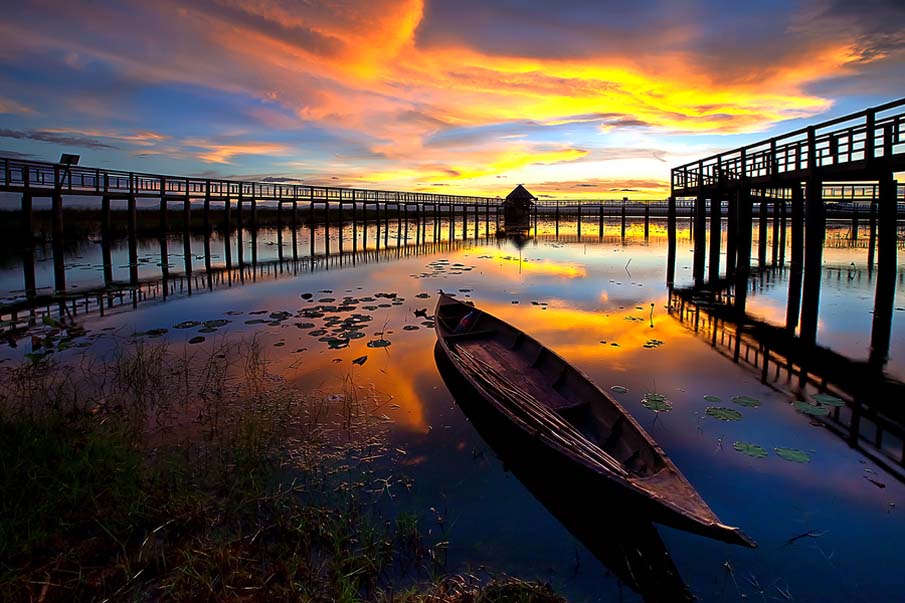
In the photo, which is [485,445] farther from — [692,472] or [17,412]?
[17,412]

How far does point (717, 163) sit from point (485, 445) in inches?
685

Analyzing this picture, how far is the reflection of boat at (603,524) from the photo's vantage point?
3.74 m

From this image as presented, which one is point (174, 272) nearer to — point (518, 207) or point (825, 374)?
point (825, 374)

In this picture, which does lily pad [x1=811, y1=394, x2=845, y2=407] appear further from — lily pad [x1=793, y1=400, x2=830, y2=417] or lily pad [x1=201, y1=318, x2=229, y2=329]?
lily pad [x1=201, y1=318, x2=229, y2=329]

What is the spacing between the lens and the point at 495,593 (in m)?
3.40

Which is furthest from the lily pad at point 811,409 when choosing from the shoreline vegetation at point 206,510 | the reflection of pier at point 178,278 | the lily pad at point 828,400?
the reflection of pier at point 178,278

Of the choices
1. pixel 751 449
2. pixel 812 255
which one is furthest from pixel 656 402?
pixel 812 255

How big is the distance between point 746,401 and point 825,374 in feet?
7.89

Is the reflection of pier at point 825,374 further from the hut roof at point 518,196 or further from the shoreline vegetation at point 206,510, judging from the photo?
the hut roof at point 518,196

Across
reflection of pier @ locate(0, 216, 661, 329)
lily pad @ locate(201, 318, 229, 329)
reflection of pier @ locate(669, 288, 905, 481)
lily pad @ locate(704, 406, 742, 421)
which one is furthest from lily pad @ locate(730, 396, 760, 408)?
reflection of pier @ locate(0, 216, 661, 329)

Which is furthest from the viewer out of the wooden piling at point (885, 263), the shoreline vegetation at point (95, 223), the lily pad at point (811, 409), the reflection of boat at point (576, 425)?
the shoreline vegetation at point (95, 223)

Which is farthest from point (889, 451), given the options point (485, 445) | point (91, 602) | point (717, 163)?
point (717, 163)

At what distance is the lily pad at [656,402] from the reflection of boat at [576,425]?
1.48 meters

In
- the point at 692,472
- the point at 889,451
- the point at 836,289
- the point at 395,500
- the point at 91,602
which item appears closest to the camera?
the point at 91,602
